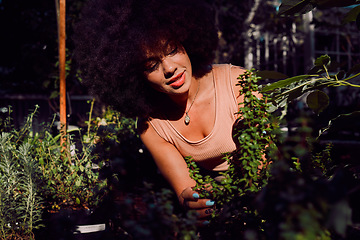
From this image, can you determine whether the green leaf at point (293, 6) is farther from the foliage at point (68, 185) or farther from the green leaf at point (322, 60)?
the foliage at point (68, 185)

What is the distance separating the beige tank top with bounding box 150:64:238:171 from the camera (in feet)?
6.03

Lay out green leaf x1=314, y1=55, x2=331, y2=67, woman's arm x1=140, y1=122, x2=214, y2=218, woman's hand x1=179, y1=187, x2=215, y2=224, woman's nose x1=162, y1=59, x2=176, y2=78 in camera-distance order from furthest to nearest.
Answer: woman's arm x1=140, y1=122, x2=214, y2=218
woman's nose x1=162, y1=59, x2=176, y2=78
woman's hand x1=179, y1=187, x2=215, y2=224
green leaf x1=314, y1=55, x2=331, y2=67

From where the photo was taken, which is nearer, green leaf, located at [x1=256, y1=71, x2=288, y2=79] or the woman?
green leaf, located at [x1=256, y1=71, x2=288, y2=79]

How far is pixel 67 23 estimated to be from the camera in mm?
3916

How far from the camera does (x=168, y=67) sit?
5.53 ft

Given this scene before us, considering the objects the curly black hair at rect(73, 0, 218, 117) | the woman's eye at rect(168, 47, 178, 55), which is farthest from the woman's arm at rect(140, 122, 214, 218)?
the woman's eye at rect(168, 47, 178, 55)

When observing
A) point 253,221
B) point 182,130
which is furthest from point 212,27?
point 253,221

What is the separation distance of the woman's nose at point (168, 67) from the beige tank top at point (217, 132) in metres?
0.33

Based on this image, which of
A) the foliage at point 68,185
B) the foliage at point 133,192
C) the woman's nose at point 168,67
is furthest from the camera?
the foliage at point 68,185

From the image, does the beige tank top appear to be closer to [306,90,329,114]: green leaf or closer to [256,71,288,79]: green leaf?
[256,71,288,79]: green leaf

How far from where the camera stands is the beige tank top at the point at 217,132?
1.84m

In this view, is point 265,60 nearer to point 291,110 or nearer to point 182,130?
point 291,110

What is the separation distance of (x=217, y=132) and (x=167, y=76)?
1.37ft

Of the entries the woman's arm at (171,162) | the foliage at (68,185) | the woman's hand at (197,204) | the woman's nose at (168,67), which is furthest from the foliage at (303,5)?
the foliage at (68,185)
